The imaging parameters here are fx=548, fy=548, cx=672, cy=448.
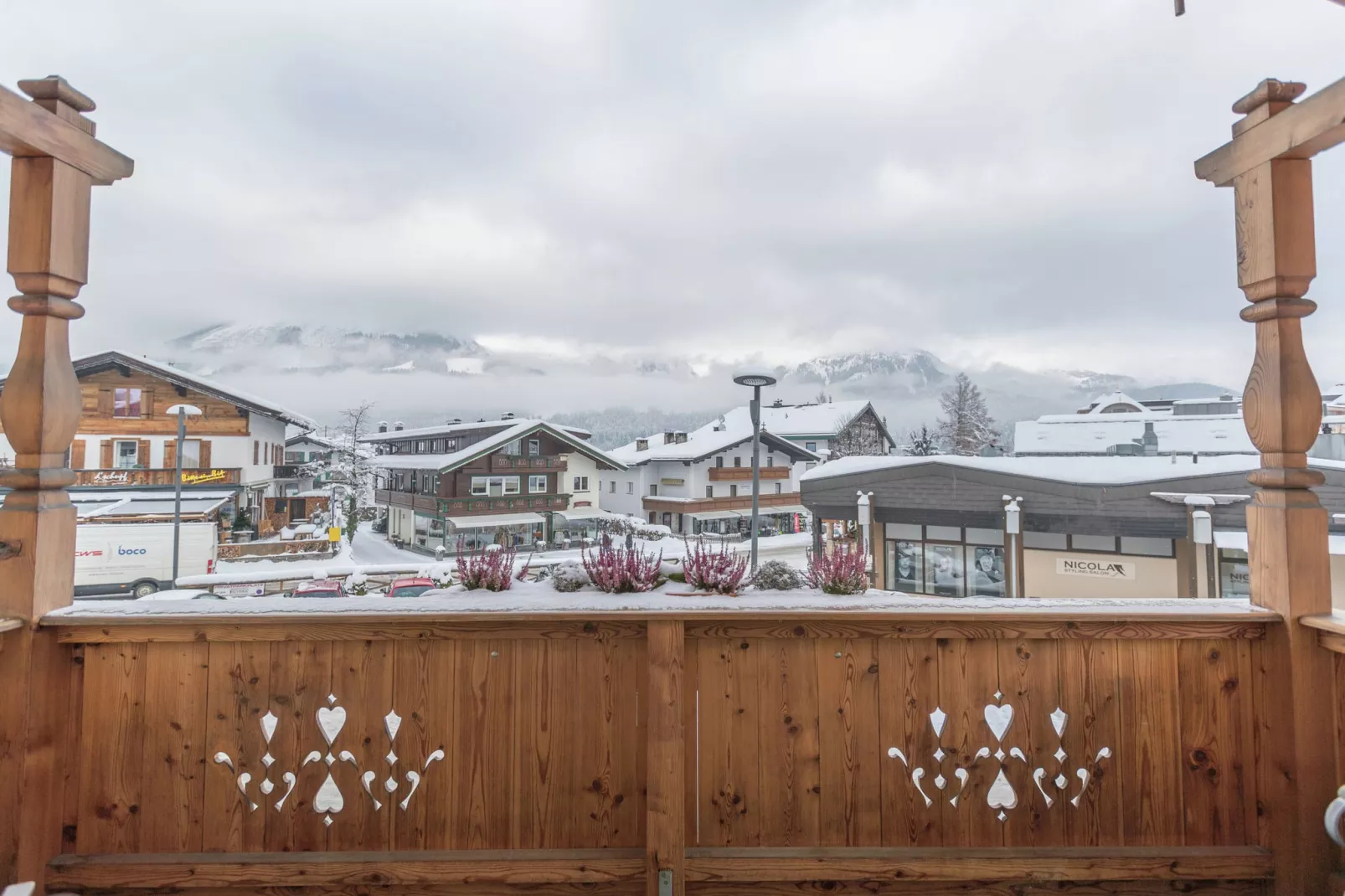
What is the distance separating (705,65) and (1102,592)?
377 cm

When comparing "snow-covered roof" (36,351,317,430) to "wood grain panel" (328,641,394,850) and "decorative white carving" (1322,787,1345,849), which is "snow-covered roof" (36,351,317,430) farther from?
"decorative white carving" (1322,787,1345,849)

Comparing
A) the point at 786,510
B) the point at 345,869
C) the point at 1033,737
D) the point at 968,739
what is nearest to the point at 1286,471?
the point at 1033,737

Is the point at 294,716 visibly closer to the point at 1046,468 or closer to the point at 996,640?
the point at 996,640

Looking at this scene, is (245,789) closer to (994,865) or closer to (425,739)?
(425,739)

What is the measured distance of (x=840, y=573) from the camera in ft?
5.64

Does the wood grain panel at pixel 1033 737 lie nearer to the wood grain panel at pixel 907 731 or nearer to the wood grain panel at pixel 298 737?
the wood grain panel at pixel 907 731

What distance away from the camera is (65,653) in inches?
57.9

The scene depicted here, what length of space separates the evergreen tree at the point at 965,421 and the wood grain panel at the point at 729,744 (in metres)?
2.31

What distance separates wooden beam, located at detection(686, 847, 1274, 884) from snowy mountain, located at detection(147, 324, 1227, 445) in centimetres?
220

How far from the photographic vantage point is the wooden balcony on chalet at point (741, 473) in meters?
3.43

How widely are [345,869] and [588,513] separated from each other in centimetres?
187

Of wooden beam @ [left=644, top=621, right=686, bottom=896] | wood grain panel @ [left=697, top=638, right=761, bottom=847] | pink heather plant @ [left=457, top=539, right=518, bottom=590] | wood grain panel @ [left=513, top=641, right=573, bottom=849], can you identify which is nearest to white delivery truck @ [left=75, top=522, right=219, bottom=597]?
pink heather plant @ [left=457, top=539, right=518, bottom=590]

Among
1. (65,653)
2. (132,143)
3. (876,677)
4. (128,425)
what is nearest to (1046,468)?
(876,677)

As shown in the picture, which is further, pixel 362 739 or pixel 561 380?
pixel 561 380
